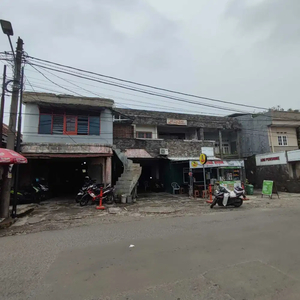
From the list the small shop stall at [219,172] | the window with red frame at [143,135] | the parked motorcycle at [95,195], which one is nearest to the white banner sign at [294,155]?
the small shop stall at [219,172]

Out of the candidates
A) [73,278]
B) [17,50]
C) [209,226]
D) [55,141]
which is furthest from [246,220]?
[55,141]

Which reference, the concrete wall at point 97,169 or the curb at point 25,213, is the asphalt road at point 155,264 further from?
the concrete wall at point 97,169

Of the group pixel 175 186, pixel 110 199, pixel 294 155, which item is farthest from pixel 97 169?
pixel 294 155

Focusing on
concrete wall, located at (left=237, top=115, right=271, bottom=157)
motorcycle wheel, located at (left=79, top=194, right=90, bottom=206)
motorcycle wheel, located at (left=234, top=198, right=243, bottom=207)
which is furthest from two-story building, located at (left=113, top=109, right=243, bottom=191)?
motorcycle wheel, located at (left=79, top=194, right=90, bottom=206)

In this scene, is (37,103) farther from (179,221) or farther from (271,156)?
(271,156)

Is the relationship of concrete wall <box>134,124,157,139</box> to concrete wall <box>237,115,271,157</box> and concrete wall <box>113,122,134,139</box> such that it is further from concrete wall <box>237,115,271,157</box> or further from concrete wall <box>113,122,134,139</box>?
concrete wall <box>237,115,271,157</box>

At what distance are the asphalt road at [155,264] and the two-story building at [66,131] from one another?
26.6ft

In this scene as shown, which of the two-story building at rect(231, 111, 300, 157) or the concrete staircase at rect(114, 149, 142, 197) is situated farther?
the two-story building at rect(231, 111, 300, 157)

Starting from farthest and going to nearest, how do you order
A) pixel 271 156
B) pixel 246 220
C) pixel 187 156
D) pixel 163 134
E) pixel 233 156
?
pixel 233 156, pixel 163 134, pixel 271 156, pixel 187 156, pixel 246 220

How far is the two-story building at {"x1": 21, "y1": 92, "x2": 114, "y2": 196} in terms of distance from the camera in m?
13.8

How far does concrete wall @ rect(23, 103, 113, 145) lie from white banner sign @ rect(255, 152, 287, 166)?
15.3 m

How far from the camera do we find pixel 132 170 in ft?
47.2

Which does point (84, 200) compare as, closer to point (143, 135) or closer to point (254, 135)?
point (143, 135)

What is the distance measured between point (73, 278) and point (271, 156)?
21488 mm
